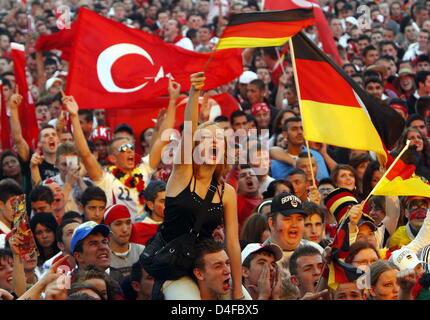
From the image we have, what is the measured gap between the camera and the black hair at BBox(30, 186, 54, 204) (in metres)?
9.70

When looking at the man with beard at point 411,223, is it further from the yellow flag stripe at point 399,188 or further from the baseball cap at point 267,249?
the baseball cap at point 267,249

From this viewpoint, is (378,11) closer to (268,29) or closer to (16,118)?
(16,118)

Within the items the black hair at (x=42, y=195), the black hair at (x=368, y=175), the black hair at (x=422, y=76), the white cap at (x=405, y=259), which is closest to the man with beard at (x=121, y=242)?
the black hair at (x=42, y=195)

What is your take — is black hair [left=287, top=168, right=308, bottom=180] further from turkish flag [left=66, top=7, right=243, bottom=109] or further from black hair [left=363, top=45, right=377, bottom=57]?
black hair [left=363, top=45, right=377, bottom=57]

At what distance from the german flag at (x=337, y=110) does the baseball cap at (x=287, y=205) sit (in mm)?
595

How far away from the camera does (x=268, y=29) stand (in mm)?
8500

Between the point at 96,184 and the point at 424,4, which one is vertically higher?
the point at 424,4

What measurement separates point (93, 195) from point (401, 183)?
2.89 metres

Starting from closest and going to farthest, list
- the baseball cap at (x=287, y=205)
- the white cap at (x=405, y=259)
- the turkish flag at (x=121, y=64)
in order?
the white cap at (x=405, y=259) < the baseball cap at (x=287, y=205) < the turkish flag at (x=121, y=64)

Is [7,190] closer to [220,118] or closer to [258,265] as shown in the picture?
[220,118]

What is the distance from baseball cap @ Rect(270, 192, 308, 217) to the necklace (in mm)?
2381

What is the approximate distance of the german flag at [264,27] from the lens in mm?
8289

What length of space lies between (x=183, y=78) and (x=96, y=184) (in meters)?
1.58
